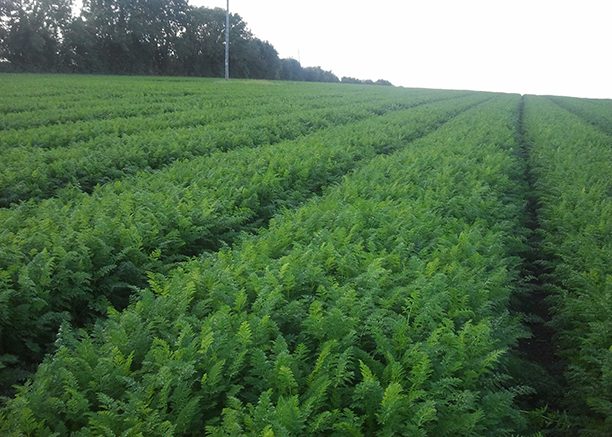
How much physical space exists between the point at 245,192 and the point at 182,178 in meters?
1.82

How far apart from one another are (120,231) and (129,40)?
78760 mm

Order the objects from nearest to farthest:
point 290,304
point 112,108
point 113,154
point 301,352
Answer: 1. point 301,352
2. point 290,304
3. point 113,154
4. point 112,108

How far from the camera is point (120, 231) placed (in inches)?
265

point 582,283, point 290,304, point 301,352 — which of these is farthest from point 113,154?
point 582,283

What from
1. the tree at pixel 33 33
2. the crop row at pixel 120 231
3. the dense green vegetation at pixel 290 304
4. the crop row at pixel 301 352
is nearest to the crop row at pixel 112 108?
the dense green vegetation at pixel 290 304

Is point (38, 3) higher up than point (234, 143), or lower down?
higher up

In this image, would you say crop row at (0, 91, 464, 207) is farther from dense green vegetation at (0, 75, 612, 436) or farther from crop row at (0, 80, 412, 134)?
crop row at (0, 80, 412, 134)

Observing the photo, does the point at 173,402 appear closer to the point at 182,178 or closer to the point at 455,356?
the point at 455,356

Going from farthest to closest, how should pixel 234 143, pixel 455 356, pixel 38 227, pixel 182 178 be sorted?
1. pixel 234 143
2. pixel 182 178
3. pixel 38 227
4. pixel 455 356

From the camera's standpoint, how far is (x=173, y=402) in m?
3.66

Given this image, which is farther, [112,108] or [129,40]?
[129,40]

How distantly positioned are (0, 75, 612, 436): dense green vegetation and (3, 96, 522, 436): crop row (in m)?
0.02

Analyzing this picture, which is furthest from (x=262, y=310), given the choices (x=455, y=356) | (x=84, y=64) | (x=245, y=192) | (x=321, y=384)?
(x=84, y=64)

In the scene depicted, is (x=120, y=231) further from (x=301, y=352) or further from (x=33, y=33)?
(x=33, y=33)
